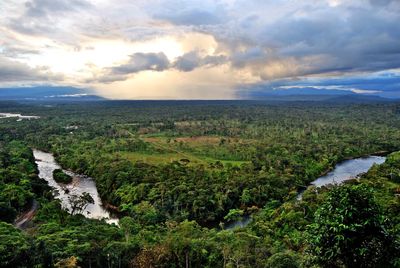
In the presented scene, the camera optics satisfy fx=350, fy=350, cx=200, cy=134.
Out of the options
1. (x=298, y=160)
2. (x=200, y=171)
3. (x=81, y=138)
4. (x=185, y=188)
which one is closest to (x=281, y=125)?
(x=298, y=160)

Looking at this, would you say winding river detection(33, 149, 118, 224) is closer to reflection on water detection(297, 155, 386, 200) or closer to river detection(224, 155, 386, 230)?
river detection(224, 155, 386, 230)

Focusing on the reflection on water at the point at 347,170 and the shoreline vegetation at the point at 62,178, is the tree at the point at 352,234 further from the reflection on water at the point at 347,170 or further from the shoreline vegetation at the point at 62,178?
the shoreline vegetation at the point at 62,178

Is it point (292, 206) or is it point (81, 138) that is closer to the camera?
point (292, 206)

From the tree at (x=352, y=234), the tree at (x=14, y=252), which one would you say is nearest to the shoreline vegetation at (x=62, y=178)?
the tree at (x=14, y=252)

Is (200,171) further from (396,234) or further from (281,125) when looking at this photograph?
(281,125)

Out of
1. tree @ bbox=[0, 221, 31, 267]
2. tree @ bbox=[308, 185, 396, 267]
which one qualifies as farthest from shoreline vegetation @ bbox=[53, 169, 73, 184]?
tree @ bbox=[308, 185, 396, 267]
